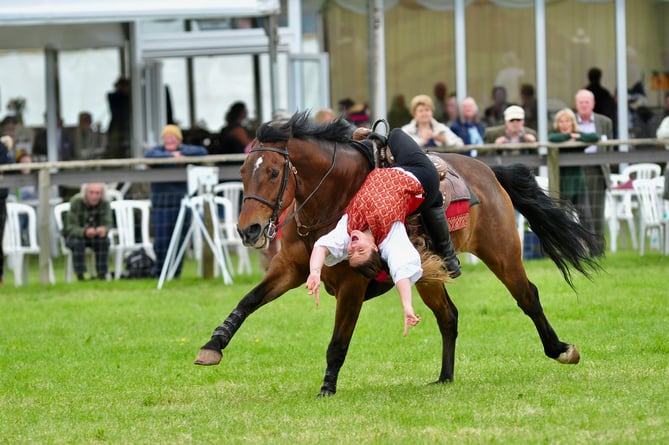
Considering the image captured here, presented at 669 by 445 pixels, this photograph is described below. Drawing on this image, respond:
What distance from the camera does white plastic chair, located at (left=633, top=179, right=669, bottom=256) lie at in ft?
46.4

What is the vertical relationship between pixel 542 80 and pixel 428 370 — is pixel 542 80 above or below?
above

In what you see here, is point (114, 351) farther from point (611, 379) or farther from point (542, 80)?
point (542, 80)

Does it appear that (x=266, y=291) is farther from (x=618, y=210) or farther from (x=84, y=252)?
(x=618, y=210)

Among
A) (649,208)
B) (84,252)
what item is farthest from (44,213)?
(649,208)

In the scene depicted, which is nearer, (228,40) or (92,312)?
(92,312)

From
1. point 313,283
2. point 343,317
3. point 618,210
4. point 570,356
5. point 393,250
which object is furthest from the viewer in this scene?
point 618,210

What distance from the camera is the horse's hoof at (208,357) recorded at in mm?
6941

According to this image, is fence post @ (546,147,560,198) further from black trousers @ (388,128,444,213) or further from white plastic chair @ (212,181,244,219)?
black trousers @ (388,128,444,213)

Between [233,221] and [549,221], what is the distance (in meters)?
6.37

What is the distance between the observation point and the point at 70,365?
9.16 m

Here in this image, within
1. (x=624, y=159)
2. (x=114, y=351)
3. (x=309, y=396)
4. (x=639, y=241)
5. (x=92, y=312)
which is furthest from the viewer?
(x=639, y=241)

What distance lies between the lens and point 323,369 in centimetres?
860

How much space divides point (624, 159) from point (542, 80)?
438cm

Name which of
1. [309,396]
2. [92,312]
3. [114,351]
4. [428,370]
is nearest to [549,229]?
[428,370]
